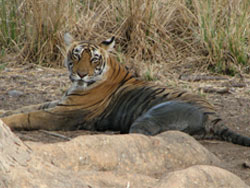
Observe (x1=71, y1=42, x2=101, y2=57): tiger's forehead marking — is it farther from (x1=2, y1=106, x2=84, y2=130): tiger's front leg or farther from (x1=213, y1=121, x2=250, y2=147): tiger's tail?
(x1=213, y1=121, x2=250, y2=147): tiger's tail

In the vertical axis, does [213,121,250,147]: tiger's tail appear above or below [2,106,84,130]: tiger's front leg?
above

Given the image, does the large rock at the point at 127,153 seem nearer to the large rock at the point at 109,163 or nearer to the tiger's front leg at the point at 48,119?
the large rock at the point at 109,163

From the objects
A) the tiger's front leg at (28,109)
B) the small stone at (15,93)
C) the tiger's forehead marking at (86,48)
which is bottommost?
the small stone at (15,93)

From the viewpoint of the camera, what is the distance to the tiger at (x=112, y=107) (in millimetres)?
4723

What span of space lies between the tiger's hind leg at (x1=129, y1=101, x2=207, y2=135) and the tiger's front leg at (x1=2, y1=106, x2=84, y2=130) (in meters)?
0.75

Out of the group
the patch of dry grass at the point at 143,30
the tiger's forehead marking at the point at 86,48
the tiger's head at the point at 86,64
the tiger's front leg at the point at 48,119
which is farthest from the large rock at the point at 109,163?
the patch of dry grass at the point at 143,30

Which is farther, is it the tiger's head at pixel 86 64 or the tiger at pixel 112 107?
the tiger's head at pixel 86 64

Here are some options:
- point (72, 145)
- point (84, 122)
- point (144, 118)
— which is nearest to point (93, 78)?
point (84, 122)

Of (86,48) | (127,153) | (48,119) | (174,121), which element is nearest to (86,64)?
(86,48)

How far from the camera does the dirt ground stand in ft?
16.3

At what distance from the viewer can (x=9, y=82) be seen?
7.36 m

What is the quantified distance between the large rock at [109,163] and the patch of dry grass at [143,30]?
4169 millimetres

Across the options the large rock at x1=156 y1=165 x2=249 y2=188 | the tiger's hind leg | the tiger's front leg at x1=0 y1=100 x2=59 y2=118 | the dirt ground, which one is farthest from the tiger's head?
the large rock at x1=156 y1=165 x2=249 y2=188

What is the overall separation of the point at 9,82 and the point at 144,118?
3099 millimetres
